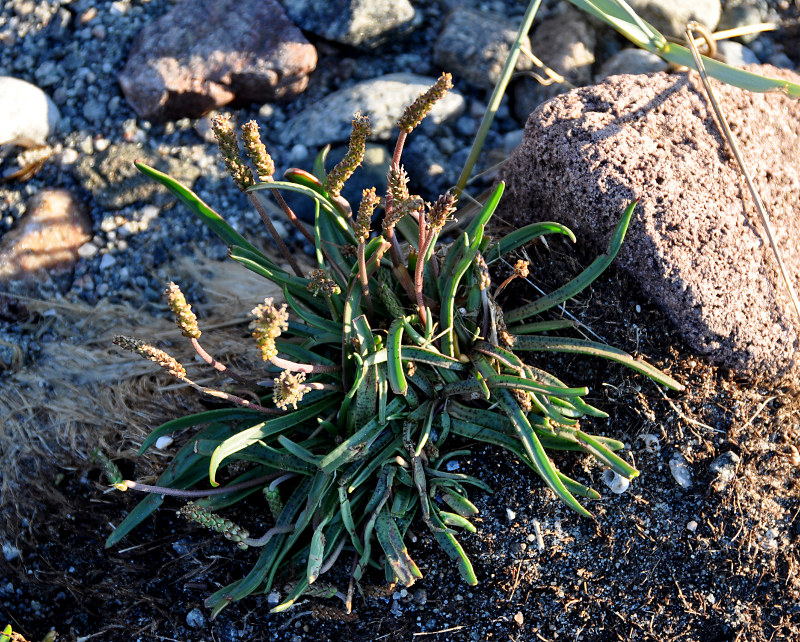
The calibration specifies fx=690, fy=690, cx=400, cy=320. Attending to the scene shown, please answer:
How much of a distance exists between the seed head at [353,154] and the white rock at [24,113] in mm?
1971

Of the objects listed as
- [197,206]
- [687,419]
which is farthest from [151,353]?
[687,419]

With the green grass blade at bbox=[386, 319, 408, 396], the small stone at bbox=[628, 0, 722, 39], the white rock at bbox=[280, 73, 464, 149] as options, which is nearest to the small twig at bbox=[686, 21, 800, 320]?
the small stone at bbox=[628, 0, 722, 39]

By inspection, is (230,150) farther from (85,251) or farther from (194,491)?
(85,251)

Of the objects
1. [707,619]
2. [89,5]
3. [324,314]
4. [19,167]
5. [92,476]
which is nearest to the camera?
[707,619]

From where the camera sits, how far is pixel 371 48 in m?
3.33

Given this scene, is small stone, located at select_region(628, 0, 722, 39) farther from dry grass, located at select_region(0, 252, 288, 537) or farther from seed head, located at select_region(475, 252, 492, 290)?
dry grass, located at select_region(0, 252, 288, 537)

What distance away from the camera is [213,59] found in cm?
313

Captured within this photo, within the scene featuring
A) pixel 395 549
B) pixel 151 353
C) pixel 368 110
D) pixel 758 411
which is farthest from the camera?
pixel 368 110

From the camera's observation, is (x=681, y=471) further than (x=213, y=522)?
Yes

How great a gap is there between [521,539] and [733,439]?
742mm

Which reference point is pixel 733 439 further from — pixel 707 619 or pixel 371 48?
pixel 371 48

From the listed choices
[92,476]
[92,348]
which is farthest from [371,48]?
[92,476]

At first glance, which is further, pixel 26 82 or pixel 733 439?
pixel 26 82

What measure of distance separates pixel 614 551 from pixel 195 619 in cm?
→ 134
